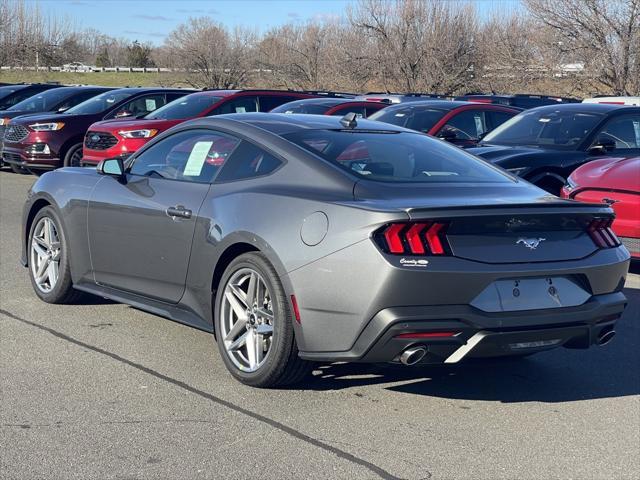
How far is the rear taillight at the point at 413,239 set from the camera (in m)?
4.70

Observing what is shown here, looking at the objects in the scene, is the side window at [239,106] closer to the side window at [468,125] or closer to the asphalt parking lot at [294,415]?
the side window at [468,125]

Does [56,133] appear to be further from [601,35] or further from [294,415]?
[601,35]

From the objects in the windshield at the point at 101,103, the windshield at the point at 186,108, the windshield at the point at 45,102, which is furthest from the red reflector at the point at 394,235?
the windshield at the point at 45,102

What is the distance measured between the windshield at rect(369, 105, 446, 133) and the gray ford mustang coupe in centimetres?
728

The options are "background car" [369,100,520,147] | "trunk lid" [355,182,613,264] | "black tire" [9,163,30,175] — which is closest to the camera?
"trunk lid" [355,182,613,264]

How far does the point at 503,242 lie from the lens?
4887 millimetres

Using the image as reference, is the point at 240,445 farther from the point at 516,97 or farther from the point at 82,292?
the point at 516,97

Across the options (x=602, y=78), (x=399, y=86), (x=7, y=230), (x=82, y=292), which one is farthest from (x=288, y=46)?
(x=82, y=292)

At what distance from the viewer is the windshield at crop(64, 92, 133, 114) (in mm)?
18281

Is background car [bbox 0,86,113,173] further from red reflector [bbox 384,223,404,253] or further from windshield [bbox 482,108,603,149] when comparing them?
red reflector [bbox 384,223,404,253]

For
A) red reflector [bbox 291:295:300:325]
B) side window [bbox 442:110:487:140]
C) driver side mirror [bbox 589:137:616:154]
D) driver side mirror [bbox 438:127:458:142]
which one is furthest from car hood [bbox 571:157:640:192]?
red reflector [bbox 291:295:300:325]

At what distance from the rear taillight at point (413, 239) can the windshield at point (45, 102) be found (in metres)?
16.7

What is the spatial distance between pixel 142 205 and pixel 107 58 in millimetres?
75673

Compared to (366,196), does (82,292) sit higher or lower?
lower
